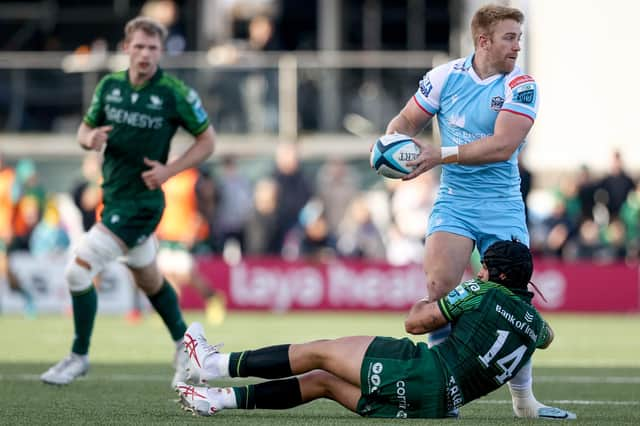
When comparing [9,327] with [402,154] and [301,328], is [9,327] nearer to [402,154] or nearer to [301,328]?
[301,328]

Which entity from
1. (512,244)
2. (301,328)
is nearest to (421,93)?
(512,244)

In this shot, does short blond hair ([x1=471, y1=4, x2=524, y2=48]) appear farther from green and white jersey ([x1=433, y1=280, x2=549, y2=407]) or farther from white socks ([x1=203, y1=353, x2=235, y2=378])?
white socks ([x1=203, y1=353, x2=235, y2=378])

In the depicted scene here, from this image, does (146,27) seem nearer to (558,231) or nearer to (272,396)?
(272,396)

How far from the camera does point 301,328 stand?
55.8ft

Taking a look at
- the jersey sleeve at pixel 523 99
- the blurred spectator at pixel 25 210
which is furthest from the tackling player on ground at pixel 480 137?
the blurred spectator at pixel 25 210

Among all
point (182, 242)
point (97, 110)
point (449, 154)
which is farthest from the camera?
point (182, 242)

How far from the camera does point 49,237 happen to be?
21047mm

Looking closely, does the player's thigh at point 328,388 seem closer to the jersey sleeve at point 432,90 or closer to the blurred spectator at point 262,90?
the jersey sleeve at point 432,90

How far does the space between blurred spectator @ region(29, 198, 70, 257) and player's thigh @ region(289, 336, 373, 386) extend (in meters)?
13.9

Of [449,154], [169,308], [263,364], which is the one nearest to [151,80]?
[169,308]

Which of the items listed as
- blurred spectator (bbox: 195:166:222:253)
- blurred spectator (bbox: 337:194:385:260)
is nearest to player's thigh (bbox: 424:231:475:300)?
blurred spectator (bbox: 195:166:222:253)

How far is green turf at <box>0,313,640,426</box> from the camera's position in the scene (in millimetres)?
7840

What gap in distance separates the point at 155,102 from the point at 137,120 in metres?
0.19

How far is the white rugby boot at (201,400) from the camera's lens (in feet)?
24.3
